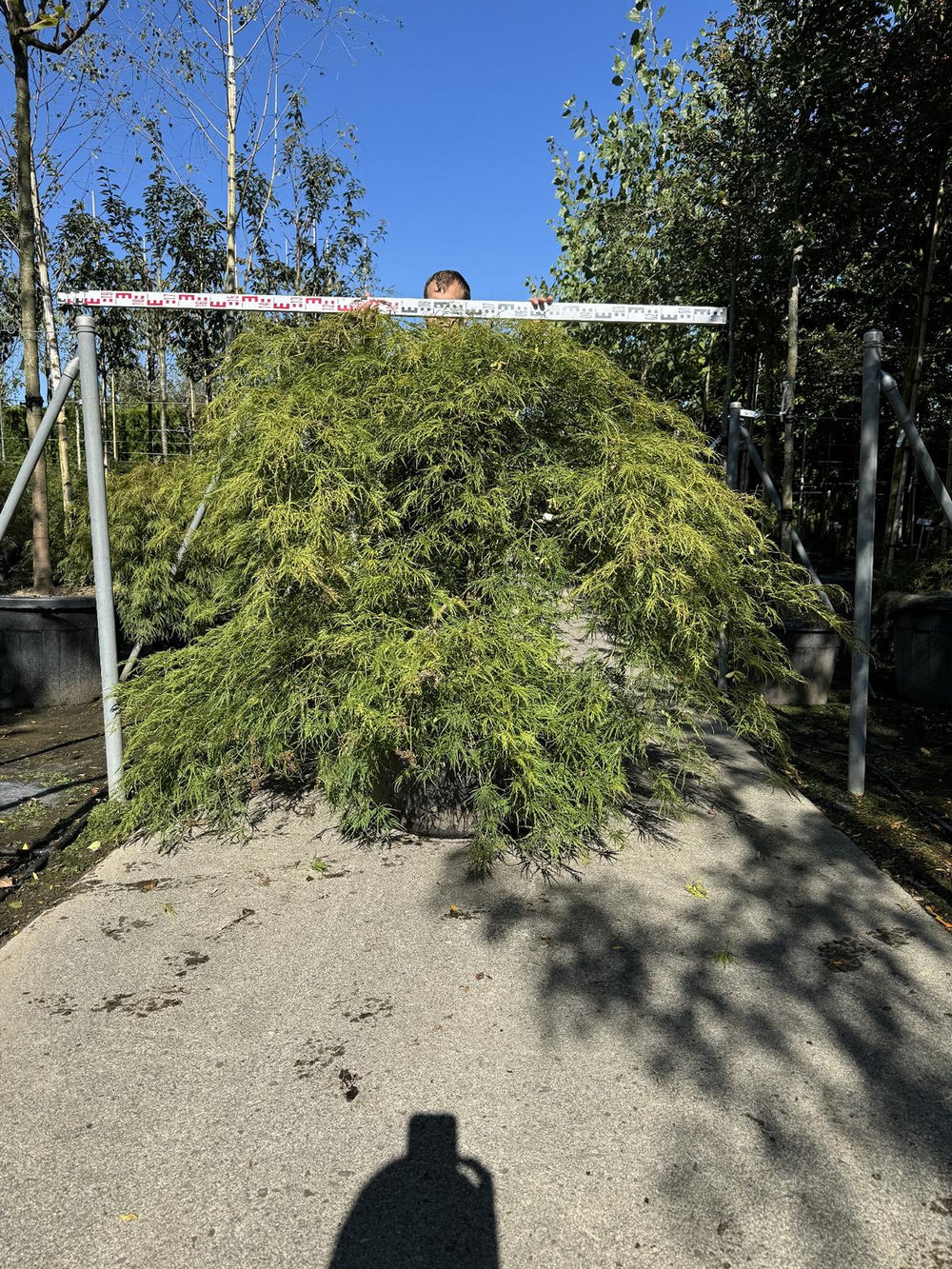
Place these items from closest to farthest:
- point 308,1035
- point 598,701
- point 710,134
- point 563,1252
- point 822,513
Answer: point 563,1252, point 308,1035, point 598,701, point 710,134, point 822,513

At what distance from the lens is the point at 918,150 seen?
700 cm

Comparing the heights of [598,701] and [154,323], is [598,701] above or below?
below

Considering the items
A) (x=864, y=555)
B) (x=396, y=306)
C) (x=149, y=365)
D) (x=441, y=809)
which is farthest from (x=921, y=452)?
(x=149, y=365)

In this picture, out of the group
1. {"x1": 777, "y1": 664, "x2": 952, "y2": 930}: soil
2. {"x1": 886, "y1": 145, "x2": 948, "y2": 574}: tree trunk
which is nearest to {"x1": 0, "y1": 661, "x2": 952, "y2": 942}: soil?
{"x1": 777, "y1": 664, "x2": 952, "y2": 930}: soil

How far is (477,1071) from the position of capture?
2195mm

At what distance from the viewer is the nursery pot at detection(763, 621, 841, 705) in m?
6.34

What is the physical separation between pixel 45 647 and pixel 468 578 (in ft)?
14.3

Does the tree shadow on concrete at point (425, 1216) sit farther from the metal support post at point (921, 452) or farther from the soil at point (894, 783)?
the metal support post at point (921, 452)

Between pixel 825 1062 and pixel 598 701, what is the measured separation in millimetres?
1436

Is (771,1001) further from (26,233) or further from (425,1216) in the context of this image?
(26,233)

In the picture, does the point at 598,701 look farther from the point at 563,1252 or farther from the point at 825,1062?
the point at 563,1252

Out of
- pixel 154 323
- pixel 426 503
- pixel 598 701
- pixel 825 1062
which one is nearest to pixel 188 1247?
pixel 825 1062

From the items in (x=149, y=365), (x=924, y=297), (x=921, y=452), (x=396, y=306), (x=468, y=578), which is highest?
(x=149, y=365)

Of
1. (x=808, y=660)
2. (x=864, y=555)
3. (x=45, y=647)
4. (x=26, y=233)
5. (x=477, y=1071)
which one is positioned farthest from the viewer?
(x=808, y=660)
